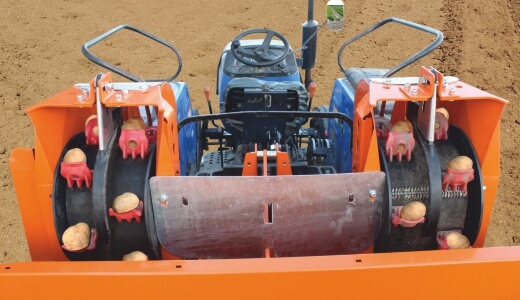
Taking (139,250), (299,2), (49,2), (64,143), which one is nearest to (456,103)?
(139,250)

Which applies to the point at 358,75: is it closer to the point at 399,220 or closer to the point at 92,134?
the point at 399,220

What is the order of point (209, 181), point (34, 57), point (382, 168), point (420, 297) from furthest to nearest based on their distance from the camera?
point (34, 57)
point (382, 168)
point (209, 181)
point (420, 297)

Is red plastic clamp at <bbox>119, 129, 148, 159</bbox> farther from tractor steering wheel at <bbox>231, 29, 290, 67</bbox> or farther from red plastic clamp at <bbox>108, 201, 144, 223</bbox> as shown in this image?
tractor steering wheel at <bbox>231, 29, 290, 67</bbox>

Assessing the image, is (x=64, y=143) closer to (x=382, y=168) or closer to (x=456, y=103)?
(x=382, y=168)

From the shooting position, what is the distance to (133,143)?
228cm

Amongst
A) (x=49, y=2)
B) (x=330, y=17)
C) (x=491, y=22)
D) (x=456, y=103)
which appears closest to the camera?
(x=456, y=103)

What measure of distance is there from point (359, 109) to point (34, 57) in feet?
18.9

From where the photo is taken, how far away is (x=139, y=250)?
89.7 inches

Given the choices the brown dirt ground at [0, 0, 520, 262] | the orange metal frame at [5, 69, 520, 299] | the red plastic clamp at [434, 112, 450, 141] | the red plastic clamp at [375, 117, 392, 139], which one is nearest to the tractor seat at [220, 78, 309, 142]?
the red plastic clamp at [375, 117, 392, 139]

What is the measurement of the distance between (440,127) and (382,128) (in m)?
0.24

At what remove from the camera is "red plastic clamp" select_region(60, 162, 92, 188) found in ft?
7.14

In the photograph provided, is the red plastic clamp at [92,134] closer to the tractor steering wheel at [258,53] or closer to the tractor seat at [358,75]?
the tractor steering wheel at [258,53]

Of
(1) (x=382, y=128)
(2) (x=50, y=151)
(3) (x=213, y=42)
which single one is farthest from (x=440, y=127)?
(3) (x=213, y=42)

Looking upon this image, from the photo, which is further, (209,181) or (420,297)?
(209,181)
